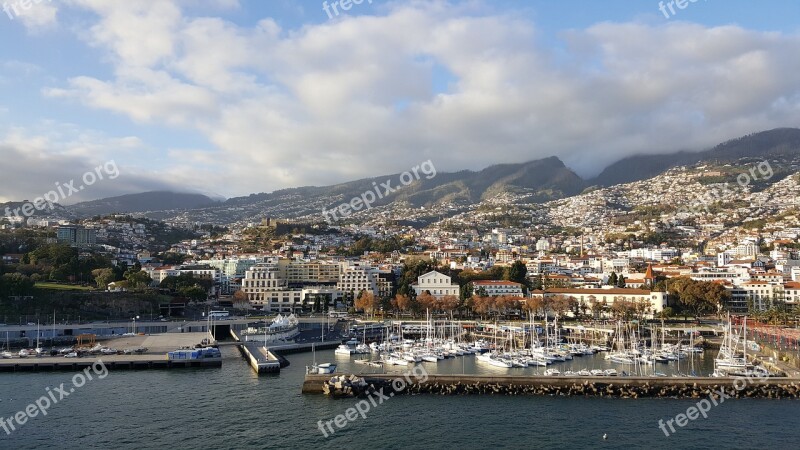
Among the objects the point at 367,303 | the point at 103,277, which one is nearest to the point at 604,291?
the point at 367,303

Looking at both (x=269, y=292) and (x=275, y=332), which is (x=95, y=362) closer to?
(x=275, y=332)

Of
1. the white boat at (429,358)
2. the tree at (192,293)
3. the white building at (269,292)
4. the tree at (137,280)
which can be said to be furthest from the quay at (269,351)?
the white building at (269,292)

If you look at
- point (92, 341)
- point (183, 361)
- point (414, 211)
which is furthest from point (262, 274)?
point (414, 211)

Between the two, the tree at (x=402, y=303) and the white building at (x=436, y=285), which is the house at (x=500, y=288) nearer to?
the white building at (x=436, y=285)

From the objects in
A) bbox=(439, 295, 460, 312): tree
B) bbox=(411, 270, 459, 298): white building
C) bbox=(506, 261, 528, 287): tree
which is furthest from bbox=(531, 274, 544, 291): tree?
bbox=(439, 295, 460, 312): tree

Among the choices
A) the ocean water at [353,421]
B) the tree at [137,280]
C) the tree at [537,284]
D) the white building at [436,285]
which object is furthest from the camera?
the tree at [537,284]

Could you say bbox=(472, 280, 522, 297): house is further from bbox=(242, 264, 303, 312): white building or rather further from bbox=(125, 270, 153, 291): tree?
bbox=(125, 270, 153, 291): tree
